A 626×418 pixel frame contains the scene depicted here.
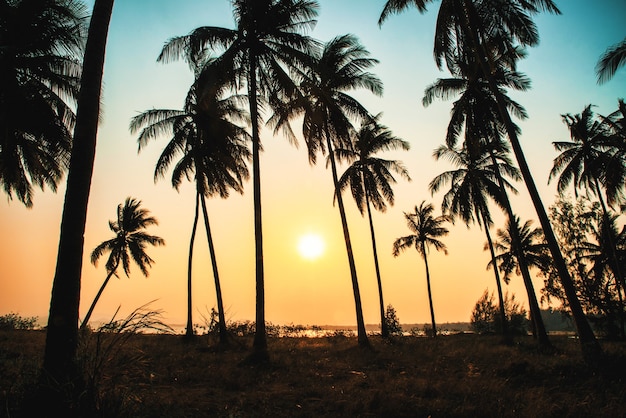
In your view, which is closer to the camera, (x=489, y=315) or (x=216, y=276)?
(x=216, y=276)

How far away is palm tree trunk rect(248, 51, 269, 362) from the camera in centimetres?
1090

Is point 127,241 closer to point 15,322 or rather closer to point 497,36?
point 15,322

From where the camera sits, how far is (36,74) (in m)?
11.4

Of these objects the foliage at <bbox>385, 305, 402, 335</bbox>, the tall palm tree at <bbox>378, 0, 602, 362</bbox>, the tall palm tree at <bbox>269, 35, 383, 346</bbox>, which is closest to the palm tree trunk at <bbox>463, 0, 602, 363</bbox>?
the tall palm tree at <bbox>378, 0, 602, 362</bbox>

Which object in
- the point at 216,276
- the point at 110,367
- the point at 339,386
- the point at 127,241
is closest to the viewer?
the point at 110,367

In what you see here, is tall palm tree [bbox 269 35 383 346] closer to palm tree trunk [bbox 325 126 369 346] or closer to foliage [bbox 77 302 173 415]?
palm tree trunk [bbox 325 126 369 346]

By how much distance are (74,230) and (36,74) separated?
35.5 feet

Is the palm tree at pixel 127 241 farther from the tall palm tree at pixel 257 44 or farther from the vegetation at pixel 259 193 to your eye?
the tall palm tree at pixel 257 44

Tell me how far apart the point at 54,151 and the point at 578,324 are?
1887 cm

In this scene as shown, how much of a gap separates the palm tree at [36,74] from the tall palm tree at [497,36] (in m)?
12.0

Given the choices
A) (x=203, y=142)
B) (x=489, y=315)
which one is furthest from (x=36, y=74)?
(x=489, y=315)

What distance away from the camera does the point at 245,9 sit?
43.1 feet

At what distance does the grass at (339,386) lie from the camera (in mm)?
4582

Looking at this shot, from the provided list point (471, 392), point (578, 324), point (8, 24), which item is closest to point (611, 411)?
point (471, 392)
